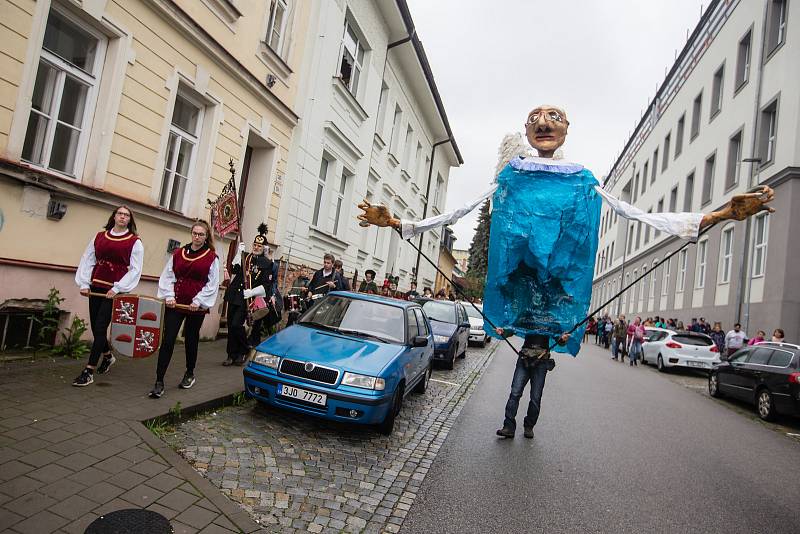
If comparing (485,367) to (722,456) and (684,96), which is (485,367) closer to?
(722,456)

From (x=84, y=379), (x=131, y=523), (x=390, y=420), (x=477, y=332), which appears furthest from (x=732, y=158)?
(x=131, y=523)

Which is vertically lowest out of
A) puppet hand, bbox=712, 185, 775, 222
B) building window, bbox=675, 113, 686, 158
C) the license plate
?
the license plate

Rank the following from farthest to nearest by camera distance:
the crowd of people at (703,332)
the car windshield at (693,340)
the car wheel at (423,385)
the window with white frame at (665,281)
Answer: the window with white frame at (665,281) < the car windshield at (693,340) < the crowd of people at (703,332) < the car wheel at (423,385)

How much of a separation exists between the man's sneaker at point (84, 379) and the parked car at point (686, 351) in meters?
16.5

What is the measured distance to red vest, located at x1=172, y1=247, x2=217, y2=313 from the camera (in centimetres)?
576

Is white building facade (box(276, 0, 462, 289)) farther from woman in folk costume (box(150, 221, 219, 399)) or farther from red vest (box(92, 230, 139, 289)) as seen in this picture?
red vest (box(92, 230, 139, 289))

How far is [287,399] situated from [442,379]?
17.2 ft

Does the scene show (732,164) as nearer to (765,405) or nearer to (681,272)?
(681,272)

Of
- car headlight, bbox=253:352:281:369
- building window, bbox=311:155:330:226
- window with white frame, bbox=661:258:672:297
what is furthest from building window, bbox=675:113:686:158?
car headlight, bbox=253:352:281:369

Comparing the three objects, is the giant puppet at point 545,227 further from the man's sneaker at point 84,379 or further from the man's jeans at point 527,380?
the man's sneaker at point 84,379

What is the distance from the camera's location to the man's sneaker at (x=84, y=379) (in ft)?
17.6

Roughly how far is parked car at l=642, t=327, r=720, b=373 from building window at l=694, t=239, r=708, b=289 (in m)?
7.16

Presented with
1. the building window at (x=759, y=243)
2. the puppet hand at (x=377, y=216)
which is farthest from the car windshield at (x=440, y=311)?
the building window at (x=759, y=243)

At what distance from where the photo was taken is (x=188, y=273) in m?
5.76
